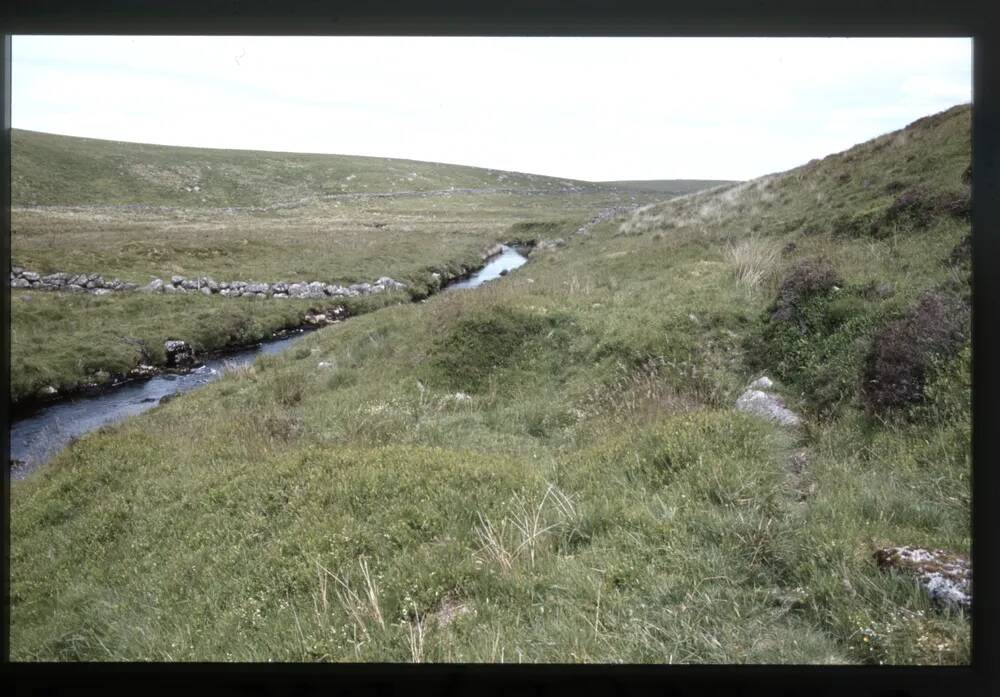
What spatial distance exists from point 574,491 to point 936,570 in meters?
2.49

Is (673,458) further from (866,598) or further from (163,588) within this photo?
(163,588)

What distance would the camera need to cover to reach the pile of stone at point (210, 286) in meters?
9.21

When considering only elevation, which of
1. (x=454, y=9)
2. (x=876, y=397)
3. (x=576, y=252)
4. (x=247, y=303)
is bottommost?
(x=876, y=397)

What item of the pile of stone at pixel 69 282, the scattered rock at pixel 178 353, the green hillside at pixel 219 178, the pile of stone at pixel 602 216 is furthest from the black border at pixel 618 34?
the pile of stone at pixel 602 216

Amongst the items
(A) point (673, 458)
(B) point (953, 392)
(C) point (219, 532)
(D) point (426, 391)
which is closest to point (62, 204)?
(D) point (426, 391)

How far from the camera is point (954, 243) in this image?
6766 mm

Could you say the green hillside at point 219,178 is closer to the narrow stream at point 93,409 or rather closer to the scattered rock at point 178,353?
the scattered rock at point 178,353

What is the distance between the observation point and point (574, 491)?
4.97 meters

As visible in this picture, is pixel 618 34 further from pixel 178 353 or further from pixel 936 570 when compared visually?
pixel 178 353

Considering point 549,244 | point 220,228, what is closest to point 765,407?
point 549,244

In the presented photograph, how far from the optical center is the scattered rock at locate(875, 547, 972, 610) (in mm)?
3488

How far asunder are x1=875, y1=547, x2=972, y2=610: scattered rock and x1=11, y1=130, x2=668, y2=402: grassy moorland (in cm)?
693

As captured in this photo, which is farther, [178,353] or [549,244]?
[549,244]

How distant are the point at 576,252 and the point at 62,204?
446 inches
